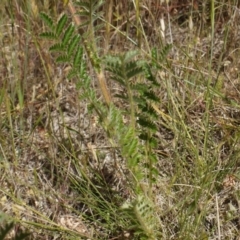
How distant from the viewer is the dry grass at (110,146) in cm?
161

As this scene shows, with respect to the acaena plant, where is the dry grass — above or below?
below

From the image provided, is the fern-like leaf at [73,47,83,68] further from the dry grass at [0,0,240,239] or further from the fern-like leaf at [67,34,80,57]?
the dry grass at [0,0,240,239]

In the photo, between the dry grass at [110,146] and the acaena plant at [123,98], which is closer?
the acaena plant at [123,98]

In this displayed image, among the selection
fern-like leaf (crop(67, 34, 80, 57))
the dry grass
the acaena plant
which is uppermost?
fern-like leaf (crop(67, 34, 80, 57))

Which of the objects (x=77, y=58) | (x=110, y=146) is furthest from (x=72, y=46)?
(x=110, y=146)

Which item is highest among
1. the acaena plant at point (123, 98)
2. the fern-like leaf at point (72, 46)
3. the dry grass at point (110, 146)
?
the fern-like leaf at point (72, 46)

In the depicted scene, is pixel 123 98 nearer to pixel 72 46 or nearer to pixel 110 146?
pixel 72 46

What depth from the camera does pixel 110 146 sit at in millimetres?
1838

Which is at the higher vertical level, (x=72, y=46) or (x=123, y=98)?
(x=72, y=46)

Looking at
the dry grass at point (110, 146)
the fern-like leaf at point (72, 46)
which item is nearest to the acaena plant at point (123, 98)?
the fern-like leaf at point (72, 46)

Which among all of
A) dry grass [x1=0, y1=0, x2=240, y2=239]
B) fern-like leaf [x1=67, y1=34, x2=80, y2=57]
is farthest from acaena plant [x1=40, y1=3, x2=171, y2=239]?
dry grass [x1=0, y1=0, x2=240, y2=239]

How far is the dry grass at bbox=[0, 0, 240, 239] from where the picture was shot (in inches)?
63.4

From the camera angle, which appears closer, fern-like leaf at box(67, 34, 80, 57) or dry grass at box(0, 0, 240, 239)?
fern-like leaf at box(67, 34, 80, 57)

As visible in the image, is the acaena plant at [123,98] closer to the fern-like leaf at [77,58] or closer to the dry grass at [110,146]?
the fern-like leaf at [77,58]
